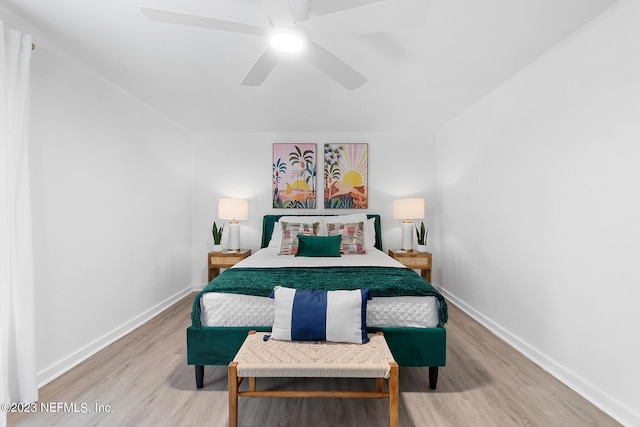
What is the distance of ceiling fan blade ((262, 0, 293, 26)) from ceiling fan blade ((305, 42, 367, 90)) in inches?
7.6

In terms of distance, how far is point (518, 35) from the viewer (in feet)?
7.19

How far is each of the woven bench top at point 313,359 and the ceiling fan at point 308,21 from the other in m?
1.79

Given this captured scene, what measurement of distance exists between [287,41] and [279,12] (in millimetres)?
194

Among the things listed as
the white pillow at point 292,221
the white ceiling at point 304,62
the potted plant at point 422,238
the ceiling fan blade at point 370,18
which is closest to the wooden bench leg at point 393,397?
the ceiling fan blade at point 370,18

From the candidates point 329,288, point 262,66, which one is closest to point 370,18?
point 262,66

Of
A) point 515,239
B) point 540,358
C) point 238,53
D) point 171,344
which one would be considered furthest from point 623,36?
point 171,344

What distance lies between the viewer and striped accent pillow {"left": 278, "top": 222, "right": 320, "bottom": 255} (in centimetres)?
378

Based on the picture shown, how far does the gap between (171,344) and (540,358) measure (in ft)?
10.3

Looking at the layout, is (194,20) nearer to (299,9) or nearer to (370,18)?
(299,9)

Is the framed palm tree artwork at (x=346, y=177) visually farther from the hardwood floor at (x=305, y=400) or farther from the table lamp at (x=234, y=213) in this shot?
the hardwood floor at (x=305, y=400)

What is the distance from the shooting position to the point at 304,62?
256cm

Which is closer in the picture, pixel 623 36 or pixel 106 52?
pixel 623 36

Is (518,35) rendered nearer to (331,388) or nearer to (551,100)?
(551,100)

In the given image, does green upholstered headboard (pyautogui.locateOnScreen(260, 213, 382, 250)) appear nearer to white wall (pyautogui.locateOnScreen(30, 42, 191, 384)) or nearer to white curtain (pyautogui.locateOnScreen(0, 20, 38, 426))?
white wall (pyautogui.locateOnScreen(30, 42, 191, 384))
